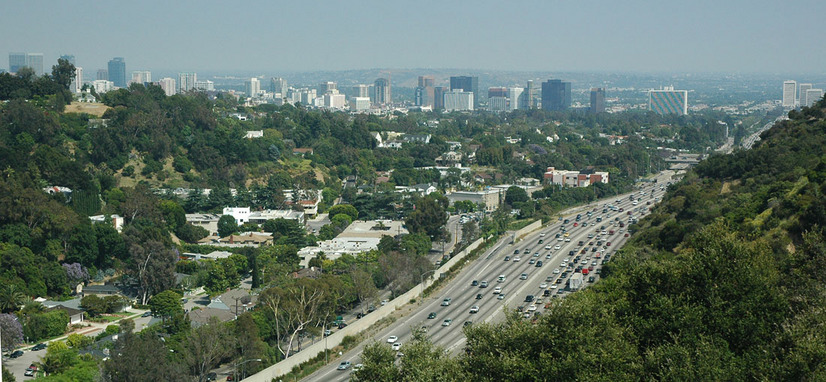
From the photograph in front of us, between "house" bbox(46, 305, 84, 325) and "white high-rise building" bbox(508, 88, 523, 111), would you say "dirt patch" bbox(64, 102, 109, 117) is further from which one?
"white high-rise building" bbox(508, 88, 523, 111)

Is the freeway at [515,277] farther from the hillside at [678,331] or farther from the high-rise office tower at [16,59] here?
the high-rise office tower at [16,59]

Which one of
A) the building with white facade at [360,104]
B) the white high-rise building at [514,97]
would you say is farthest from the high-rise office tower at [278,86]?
the white high-rise building at [514,97]

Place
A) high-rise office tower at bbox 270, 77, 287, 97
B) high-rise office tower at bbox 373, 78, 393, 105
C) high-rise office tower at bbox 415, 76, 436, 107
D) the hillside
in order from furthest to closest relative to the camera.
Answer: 1. high-rise office tower at bbox 373, 78, 393, 105
2. high-rise office tower at bbox 415, 76, 436, 107
3. high-rise office tower at bbox 270, 77, 287, 97
4. the hillside

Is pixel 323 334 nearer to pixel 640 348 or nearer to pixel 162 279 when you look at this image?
pixel 162 279

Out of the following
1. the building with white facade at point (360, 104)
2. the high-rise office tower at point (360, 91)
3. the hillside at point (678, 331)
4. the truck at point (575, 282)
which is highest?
the high-rise office tower at point (360, 91)

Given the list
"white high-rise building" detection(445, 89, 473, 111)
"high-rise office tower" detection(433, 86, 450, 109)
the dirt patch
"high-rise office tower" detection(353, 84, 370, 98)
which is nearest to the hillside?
the dirt patch

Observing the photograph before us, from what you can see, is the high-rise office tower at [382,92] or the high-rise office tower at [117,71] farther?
the high-rise office tower at [382,92]
